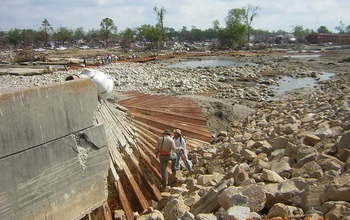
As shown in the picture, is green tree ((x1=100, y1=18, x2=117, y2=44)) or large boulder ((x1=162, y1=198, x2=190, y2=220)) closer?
large boulder ((x1=162, y1=198, x2=190, y2=220))

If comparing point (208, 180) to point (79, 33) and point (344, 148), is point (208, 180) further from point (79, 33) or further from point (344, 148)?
point (79, 33)

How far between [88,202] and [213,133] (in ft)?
16.4

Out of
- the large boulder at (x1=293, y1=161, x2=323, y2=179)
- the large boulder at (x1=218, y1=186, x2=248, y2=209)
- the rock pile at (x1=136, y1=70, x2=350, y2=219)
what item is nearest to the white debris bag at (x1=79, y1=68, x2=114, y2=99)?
the rock pile at (x1=136, y1=70, x2=350, y2=219)

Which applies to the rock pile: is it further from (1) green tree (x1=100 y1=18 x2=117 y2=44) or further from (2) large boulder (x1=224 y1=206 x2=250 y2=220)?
(1) green tree (x1=100 y1=18 x2=117 y2=44)

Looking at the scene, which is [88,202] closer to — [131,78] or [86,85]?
[86,85]

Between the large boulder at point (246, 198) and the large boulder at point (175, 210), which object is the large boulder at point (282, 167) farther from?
the large boulder at point (175, 210)

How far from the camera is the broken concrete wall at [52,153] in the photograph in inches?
139

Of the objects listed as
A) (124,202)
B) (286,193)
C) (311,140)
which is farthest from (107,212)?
(311,140)

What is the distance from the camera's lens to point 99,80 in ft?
18.7

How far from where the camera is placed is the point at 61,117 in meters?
4.06

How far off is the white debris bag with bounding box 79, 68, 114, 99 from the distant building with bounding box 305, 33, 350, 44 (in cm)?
7938

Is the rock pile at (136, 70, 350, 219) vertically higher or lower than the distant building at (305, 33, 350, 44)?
Answer: lower

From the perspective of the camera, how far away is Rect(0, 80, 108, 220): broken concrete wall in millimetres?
3527

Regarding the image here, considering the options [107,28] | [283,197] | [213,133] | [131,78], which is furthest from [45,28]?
[283,197]
